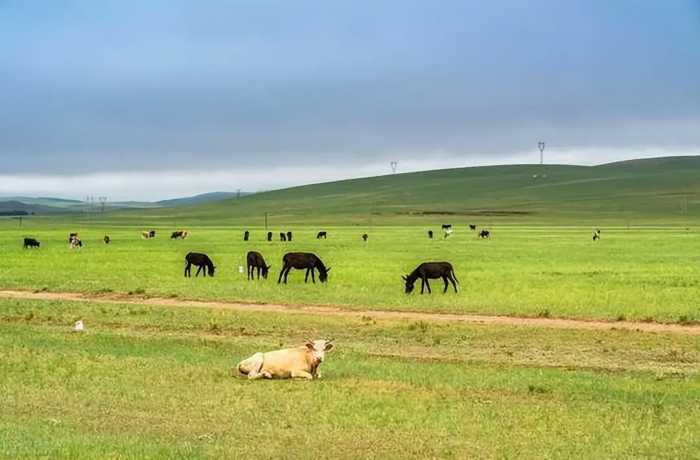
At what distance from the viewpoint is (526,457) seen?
36.8ft

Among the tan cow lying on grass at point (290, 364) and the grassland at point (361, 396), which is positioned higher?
the tan cow lying on grass at point (290, 364)

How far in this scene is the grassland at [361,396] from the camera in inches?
460

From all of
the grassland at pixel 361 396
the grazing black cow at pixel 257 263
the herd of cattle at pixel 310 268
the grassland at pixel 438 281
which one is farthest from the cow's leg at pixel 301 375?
the grazing black cow at pixel 257 263

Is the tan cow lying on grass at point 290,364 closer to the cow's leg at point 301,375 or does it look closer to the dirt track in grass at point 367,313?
the cow's leg at point 301,375

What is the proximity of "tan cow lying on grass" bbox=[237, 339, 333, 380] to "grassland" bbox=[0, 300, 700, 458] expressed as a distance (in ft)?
1.21

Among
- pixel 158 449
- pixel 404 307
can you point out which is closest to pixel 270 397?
pixel 158 449

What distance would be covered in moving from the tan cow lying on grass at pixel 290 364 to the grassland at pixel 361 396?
0.37 metres

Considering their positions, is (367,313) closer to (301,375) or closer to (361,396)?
(301,375)

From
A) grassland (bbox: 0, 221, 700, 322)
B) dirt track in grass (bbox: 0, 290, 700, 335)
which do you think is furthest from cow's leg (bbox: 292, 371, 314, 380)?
grassland (bbox: 0, 221, 700, 322)

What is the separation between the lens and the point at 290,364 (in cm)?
1659

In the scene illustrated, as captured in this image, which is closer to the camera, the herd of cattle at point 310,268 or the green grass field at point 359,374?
the green grass field at point 359,374

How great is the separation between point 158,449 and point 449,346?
11379 millimetres

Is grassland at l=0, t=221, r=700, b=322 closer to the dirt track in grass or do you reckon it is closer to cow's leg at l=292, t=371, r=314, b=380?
the dirt track in grass

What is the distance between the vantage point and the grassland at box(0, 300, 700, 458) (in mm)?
11688
